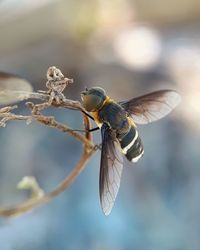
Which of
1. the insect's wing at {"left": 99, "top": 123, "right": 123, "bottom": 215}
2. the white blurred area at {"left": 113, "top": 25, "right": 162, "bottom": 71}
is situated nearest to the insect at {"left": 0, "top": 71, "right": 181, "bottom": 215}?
the insect's wing at {"left": 99, "top": 123, "right": 123, "bottom": 215}

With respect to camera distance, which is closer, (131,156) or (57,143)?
(131,156)

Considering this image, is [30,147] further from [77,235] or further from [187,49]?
[187,49]

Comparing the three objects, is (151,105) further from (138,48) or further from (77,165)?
(138,48)

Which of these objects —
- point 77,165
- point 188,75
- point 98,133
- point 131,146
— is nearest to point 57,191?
point 77,165

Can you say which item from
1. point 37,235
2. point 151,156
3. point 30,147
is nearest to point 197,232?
point 151,156

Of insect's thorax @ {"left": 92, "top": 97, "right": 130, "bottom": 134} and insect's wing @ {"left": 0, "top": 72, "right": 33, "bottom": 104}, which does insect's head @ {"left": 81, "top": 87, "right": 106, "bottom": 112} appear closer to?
insect's thorax @ {"left": 92, "top": 97, "right": 130, "bottom": 134}
